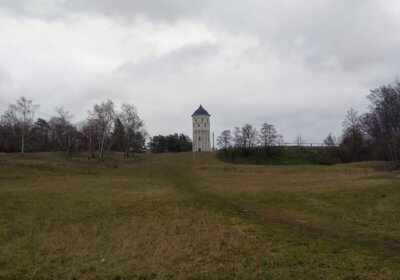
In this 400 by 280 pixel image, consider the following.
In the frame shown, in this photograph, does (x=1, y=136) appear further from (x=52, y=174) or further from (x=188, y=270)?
(x=188, y=270)

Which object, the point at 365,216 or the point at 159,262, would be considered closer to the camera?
the point at 159,262

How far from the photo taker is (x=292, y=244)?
1470 cm

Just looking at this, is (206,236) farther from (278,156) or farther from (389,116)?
(278,156)

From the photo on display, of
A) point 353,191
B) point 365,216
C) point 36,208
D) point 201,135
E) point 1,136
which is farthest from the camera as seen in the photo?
point 201,135

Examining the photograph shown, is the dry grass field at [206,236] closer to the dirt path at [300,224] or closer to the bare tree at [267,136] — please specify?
the dirt path at [300,224]

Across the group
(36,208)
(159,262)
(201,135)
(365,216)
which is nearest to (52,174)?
(36,208)

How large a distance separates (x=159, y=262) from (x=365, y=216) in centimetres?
1374

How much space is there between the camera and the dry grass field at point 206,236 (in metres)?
11.6

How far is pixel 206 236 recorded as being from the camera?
16.6 meters

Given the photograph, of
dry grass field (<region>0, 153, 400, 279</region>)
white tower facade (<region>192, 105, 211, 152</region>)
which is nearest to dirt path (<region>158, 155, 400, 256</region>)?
dry grass field (<region>0, 153, 400, 279</region>)

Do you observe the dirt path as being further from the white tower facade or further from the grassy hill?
the white tower facade

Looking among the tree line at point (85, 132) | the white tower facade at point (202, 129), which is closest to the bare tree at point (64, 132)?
the tree line at point (85, 132)

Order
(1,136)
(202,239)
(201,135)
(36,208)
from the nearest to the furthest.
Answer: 1. (202,239)
2. (36,208)
3. (1,136)
4. (201,135)

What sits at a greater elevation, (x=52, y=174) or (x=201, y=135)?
(x=201, y=135)
